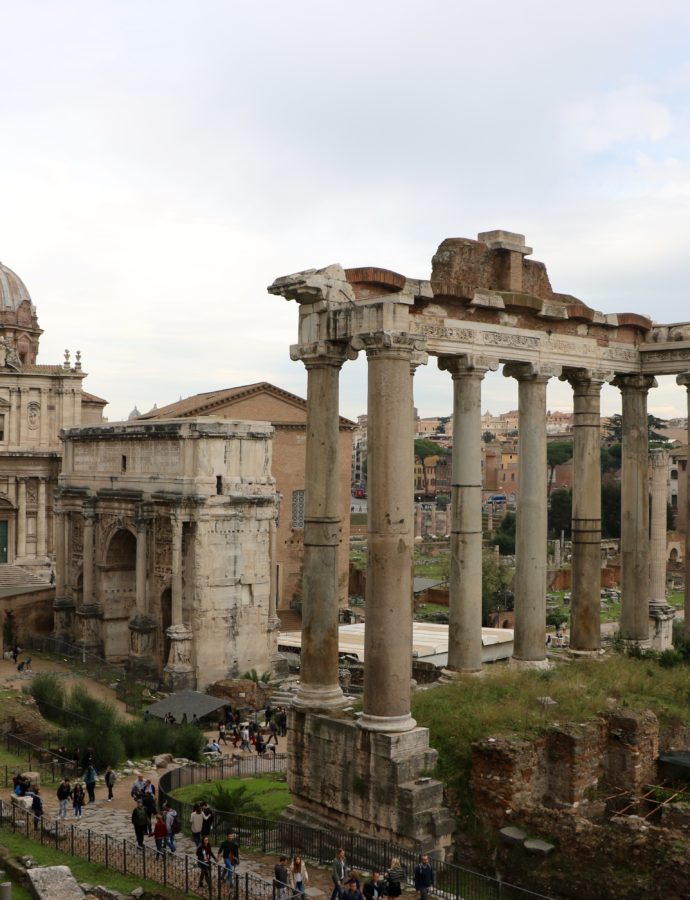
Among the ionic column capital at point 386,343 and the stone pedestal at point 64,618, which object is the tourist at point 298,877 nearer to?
the ionic column capital at point 386,343

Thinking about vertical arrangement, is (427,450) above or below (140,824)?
above

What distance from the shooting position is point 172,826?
52.0 feet

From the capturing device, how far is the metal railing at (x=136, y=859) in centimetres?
1344

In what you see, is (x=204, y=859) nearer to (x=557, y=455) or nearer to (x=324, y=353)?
(x=324, y=353)

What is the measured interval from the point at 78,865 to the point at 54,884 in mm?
1950

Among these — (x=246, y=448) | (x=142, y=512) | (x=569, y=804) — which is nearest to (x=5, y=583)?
(x=142, y=512)

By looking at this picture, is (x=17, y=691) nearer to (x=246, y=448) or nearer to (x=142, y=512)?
(x=142, y=512)

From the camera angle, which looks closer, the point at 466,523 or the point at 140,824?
the point at 466,523

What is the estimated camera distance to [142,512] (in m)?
35.9

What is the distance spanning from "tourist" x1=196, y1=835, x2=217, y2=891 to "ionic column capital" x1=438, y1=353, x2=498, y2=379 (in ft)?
25.6

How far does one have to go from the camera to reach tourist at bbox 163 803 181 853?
1567 cm

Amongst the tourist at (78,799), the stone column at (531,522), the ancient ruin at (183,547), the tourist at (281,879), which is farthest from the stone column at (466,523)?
the ancient ruin at (183,547)

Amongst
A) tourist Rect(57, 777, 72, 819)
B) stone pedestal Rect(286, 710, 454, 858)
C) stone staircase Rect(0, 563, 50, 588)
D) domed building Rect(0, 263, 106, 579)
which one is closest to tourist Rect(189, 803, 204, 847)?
stone pedestal Rect(286, 710, 454, 858)

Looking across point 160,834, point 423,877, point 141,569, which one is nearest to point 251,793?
point 160,834
